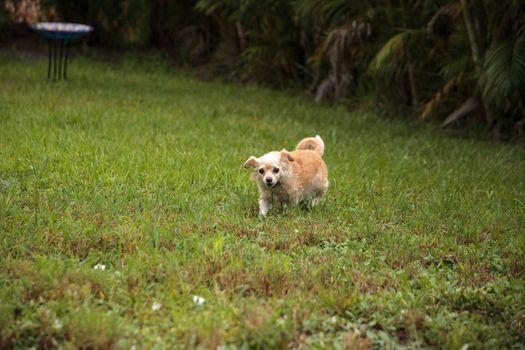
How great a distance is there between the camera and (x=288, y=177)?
564 cm

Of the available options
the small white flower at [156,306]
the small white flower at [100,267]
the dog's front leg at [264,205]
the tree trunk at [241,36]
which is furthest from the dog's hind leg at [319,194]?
the tree trunk at [241,36]

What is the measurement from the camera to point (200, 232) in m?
5.09

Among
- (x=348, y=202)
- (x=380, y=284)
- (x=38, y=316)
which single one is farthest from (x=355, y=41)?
(x=38, y=316)

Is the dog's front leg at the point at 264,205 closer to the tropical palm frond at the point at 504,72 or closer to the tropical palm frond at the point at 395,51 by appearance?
the tropical palm frond at the point at 504,72

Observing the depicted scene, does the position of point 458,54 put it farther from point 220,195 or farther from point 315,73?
point 220,195

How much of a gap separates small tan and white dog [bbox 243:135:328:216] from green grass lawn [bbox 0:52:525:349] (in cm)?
15

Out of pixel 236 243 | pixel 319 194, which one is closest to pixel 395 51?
pixel 319 194

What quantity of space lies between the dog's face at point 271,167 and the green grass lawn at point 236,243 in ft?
1.09

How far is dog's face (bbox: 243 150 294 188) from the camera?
17.8 ft

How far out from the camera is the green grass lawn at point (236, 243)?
3725 millimetres

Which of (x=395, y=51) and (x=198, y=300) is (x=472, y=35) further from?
(x=198, y=300)

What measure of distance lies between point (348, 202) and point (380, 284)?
6.33ft

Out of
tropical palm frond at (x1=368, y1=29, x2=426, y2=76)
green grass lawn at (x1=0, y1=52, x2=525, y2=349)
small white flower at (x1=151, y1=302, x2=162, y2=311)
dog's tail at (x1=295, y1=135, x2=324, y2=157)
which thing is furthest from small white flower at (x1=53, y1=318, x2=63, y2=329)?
tropical palm frond at (x1=368, y1=29, x2=426, y2=76)

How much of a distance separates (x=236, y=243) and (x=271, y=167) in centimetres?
87
